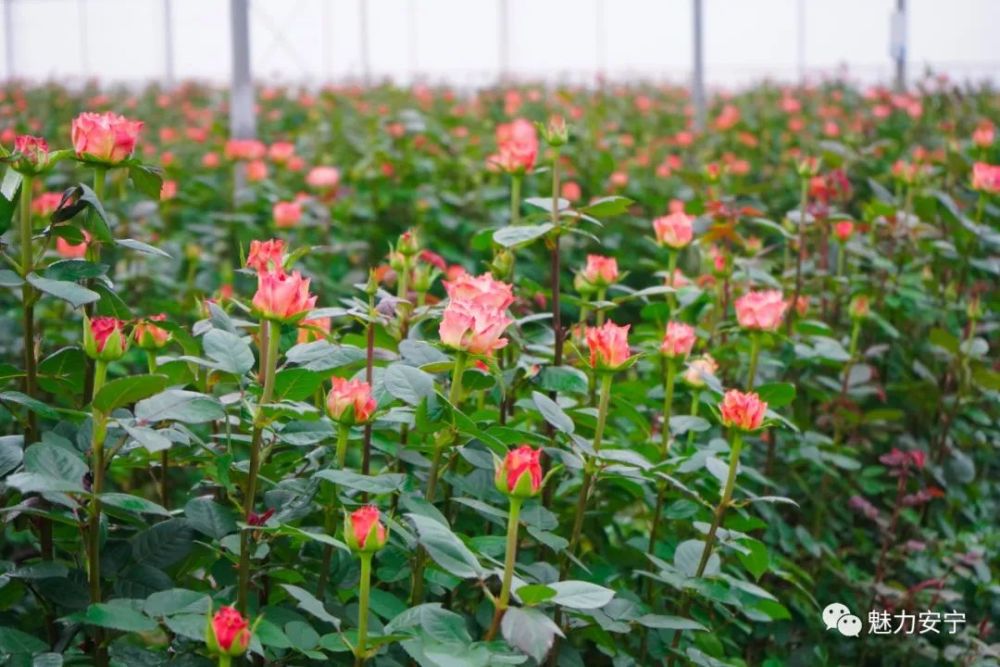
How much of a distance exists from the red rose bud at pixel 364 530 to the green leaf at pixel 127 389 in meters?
0.21

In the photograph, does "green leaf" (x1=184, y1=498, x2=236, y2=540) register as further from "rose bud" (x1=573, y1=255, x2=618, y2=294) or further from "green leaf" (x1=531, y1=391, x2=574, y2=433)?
"rose bud" (x1=573, y1=255, x2=618, y2=294)

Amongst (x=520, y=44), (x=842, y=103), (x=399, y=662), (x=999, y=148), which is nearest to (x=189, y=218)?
(x=999, y=148)

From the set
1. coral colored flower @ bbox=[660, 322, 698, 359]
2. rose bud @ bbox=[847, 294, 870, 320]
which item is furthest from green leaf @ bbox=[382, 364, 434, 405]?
rose bud @ bbox=[847, 294, 870, 320]

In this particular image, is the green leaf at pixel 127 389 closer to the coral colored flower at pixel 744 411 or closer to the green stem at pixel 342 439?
the green stem at pixel 342 439

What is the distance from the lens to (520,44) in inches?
597

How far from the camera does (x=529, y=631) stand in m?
0.99

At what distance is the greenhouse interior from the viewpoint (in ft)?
3.66

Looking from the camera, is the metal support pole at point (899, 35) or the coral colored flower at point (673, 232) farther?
the metal support pole at point (899, 35)

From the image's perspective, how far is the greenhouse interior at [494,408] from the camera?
3.66ft

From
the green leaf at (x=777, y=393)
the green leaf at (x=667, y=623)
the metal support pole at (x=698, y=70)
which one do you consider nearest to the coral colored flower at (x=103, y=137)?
the green leaf at (x=667, y=623)

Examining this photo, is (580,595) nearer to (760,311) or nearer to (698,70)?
(760,311)

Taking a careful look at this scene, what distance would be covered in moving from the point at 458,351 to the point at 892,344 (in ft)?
5.27

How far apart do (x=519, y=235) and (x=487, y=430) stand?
311 millimetres

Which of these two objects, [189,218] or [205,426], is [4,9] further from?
[205,426]
